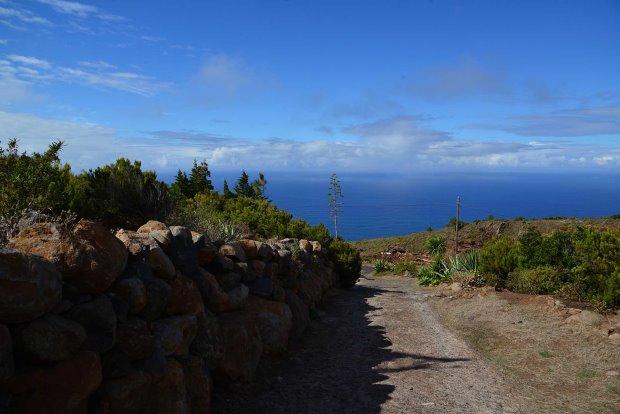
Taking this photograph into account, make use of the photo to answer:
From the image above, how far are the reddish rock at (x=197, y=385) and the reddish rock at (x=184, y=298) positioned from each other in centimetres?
55

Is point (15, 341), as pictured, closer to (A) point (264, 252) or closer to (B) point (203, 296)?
(B) point (203, 296)

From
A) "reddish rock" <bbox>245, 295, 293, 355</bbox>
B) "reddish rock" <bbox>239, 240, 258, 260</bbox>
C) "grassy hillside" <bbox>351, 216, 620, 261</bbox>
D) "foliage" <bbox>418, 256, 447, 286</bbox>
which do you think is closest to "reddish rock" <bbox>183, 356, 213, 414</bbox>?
"reddish rock" <bbox>245, 295, 293, 355</bbox>

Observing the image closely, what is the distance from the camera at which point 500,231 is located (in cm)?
3725

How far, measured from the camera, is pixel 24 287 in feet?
10.3

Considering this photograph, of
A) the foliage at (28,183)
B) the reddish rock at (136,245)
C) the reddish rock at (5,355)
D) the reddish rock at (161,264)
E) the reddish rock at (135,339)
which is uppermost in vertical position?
the foliage at (28,183)

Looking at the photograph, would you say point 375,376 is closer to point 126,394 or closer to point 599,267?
point 126,394

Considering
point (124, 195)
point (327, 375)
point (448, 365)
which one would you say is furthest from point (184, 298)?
point (448, 365)

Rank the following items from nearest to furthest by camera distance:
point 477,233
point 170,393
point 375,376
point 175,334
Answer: point 170,393, point 175,334, point 375,376, point 477,233

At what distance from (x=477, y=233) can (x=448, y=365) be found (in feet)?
107

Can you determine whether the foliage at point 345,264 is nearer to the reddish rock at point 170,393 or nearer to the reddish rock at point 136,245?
the reddish rock at point 136,245

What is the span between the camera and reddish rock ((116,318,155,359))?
399 cm

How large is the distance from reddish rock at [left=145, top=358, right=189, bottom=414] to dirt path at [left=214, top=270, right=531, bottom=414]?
3.51 feet

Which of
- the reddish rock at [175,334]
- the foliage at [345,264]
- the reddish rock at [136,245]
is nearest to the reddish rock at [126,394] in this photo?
the reddish rock at [175,334]

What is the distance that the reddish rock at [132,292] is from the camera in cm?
411
